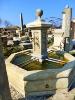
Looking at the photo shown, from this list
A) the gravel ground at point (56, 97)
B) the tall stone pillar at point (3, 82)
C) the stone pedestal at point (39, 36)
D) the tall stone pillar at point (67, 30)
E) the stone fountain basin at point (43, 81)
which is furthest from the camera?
the tall stone pillar at point (67, 30)

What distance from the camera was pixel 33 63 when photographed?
286 inches

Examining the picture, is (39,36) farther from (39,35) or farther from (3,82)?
(3,82)

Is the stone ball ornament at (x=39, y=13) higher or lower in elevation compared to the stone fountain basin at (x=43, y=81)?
higher

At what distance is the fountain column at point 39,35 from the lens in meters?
7.00

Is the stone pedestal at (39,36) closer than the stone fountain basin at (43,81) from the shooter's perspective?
No

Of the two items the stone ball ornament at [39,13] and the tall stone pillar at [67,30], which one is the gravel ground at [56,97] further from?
the tall stone pillar at [67,30]

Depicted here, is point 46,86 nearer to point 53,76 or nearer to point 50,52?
point 53,76

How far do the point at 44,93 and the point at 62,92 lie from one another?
583 millimetres

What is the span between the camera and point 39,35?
23.7 feet

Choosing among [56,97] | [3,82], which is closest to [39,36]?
[56,97]

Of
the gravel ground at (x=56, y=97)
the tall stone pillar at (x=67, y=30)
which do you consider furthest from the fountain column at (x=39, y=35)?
the tall stone pillar at (x=67, y=30)

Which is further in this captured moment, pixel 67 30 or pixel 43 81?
pixel 67 30

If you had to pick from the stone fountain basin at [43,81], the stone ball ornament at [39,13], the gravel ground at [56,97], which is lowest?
the gravel ground at [56,97]

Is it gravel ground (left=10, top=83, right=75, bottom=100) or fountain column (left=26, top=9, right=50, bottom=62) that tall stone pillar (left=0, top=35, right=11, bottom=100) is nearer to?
gravel ground (left=10, top=83, right=75, bottom=100)
